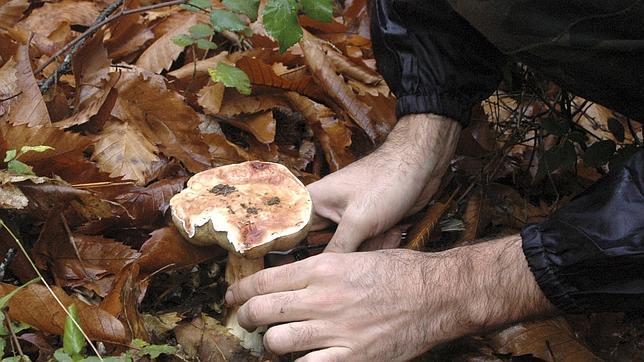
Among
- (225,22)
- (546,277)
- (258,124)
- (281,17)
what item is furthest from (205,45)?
(546,277)

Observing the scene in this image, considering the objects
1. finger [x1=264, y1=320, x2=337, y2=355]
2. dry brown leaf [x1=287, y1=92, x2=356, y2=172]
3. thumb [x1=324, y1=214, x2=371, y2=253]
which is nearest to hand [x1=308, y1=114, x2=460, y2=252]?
thumb [x1=324, y1=214, x2=371, y2=253]

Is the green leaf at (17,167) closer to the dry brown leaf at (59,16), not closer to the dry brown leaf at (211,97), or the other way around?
the dry brown leaf at (211,97)

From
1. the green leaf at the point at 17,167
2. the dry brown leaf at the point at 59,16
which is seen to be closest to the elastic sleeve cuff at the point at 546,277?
the green leaf at the point at 17,167

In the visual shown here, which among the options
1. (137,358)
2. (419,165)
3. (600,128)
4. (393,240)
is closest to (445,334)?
(393,240)

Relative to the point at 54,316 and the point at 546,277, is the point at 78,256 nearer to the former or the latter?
the point at 54,316

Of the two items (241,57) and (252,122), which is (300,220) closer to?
(252,122)
